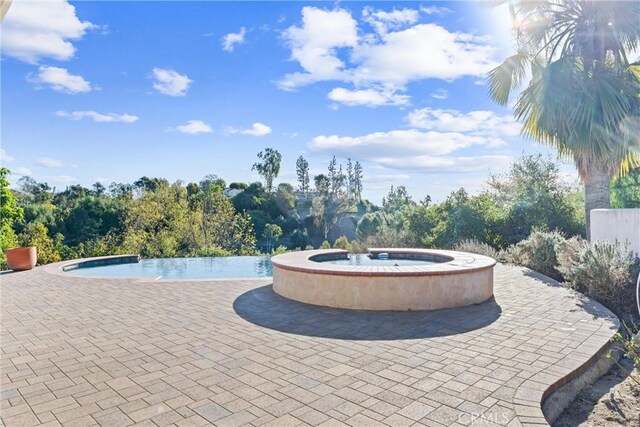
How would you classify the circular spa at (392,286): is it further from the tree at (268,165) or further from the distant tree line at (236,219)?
the tree at (268,165)

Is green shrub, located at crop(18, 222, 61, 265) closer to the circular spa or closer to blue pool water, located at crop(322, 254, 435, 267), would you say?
blue pool water, located at crop(322, 254, 435, 267)

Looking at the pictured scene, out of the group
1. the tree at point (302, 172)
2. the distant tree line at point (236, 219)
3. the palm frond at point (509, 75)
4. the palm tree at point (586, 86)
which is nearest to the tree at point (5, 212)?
the distant tree line at point (236, 219)

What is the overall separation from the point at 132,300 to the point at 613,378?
763 cm

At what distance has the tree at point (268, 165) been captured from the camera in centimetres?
5203

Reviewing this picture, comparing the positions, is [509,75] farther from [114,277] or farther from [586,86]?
[114,277]

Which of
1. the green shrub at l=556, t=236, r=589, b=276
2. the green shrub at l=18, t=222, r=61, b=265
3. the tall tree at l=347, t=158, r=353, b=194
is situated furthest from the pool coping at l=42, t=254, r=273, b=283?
the tall tree at l=347, t=158, r=353, b=194

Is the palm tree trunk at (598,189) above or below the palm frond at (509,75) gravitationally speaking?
below

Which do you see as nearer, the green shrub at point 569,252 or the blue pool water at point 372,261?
the green shrub at point 569,252

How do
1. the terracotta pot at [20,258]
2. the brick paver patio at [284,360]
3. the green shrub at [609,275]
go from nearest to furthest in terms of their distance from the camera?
1. the brick paver patio at [284,360]
2. the green shrub at [609,275]
3. the terracotta pot at [20,258]

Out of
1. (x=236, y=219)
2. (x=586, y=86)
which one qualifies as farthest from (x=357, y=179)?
(x=586, y=86)

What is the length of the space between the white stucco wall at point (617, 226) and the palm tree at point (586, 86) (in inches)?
70.3

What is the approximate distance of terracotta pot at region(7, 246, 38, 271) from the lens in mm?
11266

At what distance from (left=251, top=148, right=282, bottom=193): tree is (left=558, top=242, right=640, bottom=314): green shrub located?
152 feet

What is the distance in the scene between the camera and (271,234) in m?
33.7
